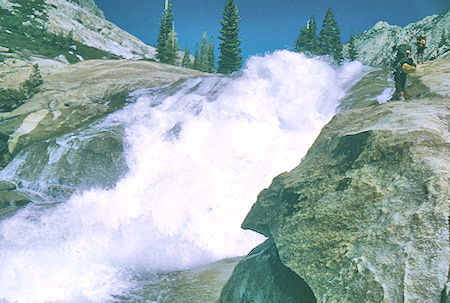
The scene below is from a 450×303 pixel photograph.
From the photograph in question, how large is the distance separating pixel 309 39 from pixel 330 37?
13.1 feet

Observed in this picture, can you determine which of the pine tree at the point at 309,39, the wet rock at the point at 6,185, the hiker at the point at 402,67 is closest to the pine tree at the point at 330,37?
the pine tree at the point at 309,39

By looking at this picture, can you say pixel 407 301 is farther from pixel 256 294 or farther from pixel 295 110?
pixel 295 110

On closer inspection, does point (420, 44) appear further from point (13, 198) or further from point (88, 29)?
point (88, 29)

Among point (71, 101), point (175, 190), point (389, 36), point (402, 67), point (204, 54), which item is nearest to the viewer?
point (402, 67)

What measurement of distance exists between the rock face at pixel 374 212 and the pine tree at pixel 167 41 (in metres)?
53.0

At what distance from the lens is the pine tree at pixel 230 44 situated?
49.8 metres

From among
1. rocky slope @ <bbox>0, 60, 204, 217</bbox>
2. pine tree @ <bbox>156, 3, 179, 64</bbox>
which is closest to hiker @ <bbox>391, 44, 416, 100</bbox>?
rocky slope @ <bbox>0, 60, 204, 217</bbox>

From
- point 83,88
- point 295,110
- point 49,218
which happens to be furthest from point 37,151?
point 295,110

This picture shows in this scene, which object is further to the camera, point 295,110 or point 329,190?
point 295,110

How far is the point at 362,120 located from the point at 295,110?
28.0 ft

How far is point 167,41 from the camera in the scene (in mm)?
53594

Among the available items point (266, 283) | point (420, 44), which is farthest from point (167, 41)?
point (266, 283)

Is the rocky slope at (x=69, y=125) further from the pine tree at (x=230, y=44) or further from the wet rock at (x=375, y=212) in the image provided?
the pine tree at (x=230, y=44)

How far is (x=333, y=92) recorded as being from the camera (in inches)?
560
